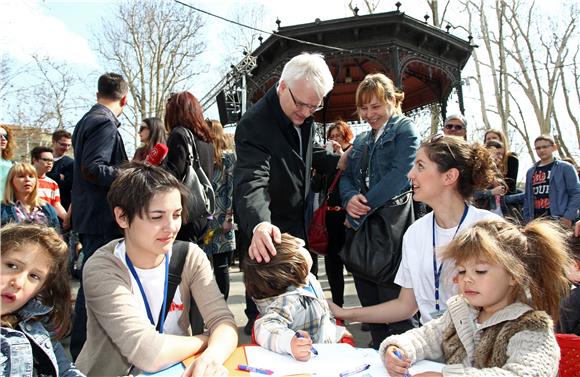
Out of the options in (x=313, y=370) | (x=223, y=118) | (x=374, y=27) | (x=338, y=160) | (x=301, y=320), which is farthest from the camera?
(x=223, y=118)

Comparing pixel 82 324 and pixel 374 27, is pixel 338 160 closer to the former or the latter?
pixel 82 324

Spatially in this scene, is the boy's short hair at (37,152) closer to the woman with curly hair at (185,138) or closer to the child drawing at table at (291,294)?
the woman with curly hair at (185,138)

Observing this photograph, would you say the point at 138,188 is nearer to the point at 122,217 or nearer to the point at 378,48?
the point at 122,217

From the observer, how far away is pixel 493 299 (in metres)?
1.58

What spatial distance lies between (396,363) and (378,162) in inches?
61.4

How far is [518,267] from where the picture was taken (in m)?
1.56

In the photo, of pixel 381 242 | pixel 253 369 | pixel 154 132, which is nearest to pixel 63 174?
pixel 154 132

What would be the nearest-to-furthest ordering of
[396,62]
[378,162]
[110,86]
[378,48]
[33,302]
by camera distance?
[33,302]
[378,162]
[110,86]
[396,62]
[378,48]

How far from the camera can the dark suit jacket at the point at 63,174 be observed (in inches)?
220

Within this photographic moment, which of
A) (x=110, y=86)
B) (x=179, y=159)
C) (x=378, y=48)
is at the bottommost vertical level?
(x=179, y=159)

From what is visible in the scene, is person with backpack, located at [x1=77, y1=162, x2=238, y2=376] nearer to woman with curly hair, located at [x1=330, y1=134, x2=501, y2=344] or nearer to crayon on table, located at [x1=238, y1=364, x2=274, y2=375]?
crayon on table, located at [x1=238, y1=364, x2=274, y2=375]

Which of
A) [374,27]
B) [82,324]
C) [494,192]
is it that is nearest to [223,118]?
[374,27]

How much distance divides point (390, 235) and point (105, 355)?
1.65m

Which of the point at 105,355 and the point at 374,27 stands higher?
the point at 374,27
